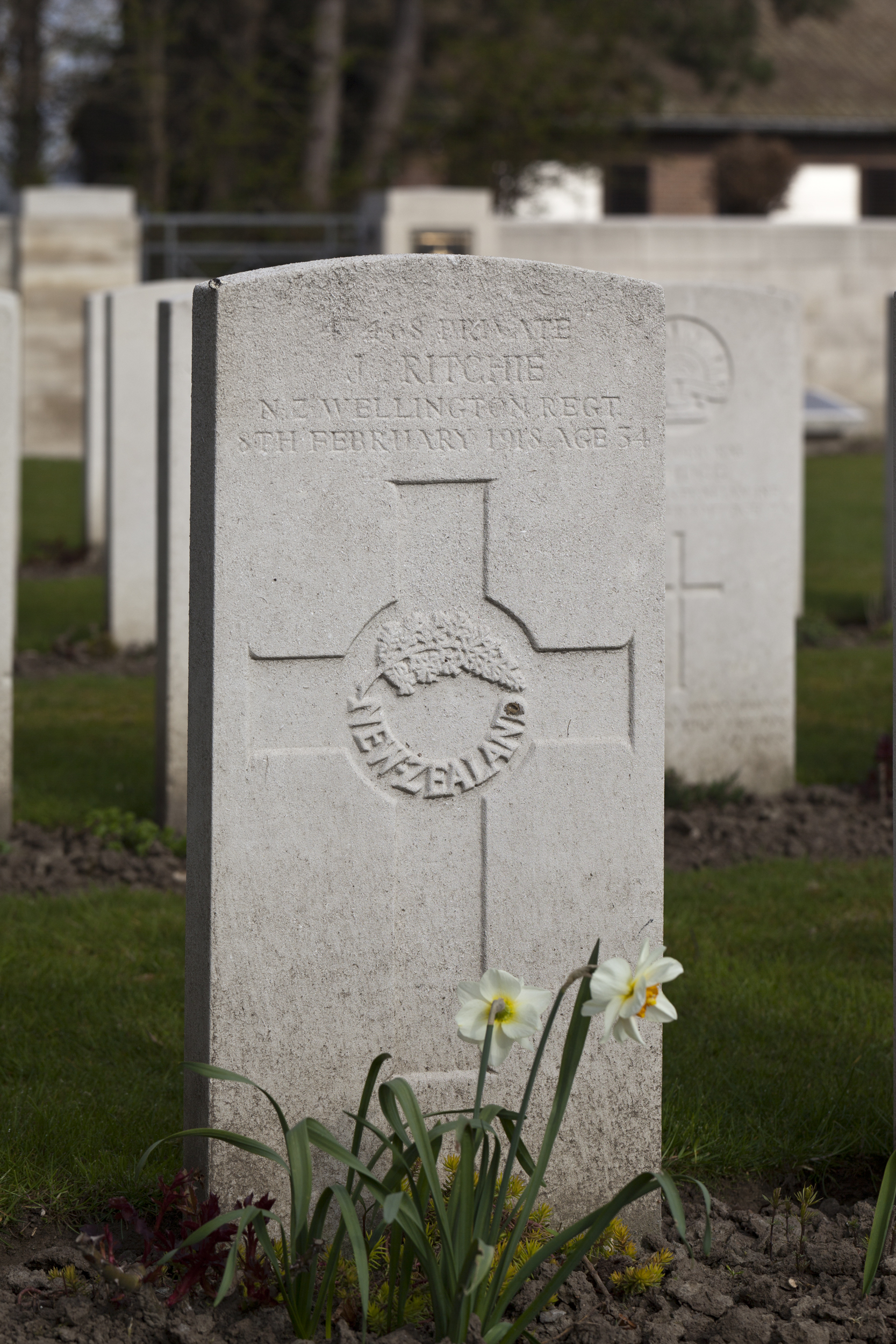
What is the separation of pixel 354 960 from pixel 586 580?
768 mm

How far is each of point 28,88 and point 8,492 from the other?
17828 millimetres

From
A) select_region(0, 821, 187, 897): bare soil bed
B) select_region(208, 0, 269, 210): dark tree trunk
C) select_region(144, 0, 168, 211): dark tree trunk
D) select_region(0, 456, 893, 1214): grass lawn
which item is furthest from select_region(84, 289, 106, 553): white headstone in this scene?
select_region(144, 0, 168, 211): dark tree trunk

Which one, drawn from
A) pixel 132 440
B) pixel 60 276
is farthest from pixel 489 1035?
pixel 60 276

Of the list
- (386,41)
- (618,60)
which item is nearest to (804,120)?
(618,60)

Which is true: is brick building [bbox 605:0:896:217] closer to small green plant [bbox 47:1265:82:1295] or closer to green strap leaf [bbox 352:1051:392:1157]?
green strap leaf [bbox 352:1051:392:1157]

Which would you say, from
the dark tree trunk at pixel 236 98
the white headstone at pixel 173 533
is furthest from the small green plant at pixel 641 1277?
the dark tree trunk at pixel 236 98

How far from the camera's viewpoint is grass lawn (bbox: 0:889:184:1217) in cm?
298

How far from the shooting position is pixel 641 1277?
2654 mm

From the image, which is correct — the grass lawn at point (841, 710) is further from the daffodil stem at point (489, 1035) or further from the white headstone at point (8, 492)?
the daffodil stem at point (489, 1035)

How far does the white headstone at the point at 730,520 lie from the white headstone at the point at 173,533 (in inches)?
65.4

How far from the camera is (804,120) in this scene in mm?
25578

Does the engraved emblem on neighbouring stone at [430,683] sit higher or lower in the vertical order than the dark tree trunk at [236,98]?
lower

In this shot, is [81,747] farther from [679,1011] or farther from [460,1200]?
[460,1200]

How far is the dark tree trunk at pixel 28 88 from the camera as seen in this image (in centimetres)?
2055
